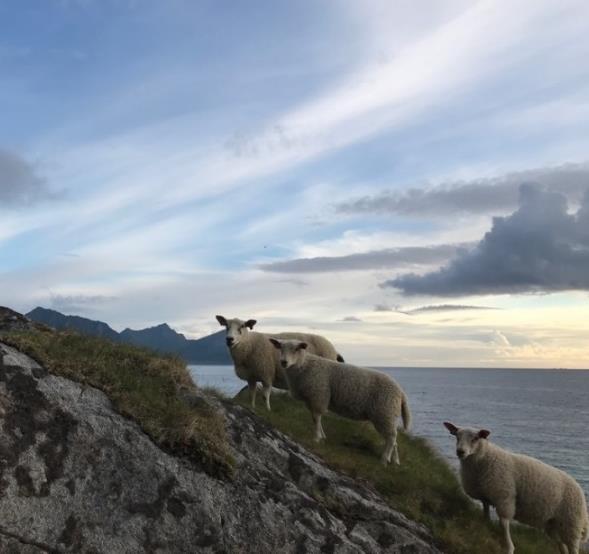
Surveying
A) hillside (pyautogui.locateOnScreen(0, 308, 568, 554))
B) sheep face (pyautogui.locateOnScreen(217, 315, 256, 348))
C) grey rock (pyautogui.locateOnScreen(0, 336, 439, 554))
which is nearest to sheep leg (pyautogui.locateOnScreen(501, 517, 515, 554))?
hillside (pyautogui.locateOnScreen(0, 308, 568, 554))

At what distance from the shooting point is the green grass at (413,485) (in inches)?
442

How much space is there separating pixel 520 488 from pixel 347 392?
425 centimetres

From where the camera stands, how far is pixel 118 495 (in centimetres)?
802

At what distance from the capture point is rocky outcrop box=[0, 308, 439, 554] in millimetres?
7586

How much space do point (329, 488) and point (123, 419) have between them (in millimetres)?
3595

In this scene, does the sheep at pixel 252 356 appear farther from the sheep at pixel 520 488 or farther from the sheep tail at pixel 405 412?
the sheep at pixel 520 488

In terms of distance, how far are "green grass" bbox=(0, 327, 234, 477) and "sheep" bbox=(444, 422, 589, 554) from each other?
637 cm

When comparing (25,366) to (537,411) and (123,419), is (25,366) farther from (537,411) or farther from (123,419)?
(537,411)

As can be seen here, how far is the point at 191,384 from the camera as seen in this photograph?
11.0 metres

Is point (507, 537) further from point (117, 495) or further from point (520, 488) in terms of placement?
point (117, 495)

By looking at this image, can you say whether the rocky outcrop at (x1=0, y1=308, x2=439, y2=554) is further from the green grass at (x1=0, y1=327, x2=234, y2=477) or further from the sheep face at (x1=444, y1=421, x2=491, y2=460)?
the sheep face at (x1=444, y1=421, x2=491, y2=460)

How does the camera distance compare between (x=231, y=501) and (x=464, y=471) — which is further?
(x=464, y=471)

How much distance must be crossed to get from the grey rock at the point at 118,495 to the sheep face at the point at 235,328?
670 cm

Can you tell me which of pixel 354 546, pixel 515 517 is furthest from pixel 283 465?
pixel 515 517
